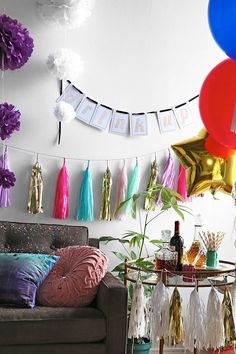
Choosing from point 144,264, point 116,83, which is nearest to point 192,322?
point 144,264

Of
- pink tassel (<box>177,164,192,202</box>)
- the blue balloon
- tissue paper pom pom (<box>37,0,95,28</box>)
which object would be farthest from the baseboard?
the blue balloon

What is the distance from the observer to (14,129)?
129 inches

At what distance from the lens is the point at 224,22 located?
1750 millimetres

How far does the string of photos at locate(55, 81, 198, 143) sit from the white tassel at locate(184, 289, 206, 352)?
1.32m

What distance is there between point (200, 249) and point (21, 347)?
1095 millimetres

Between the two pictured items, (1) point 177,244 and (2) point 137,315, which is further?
(1) point 177,244

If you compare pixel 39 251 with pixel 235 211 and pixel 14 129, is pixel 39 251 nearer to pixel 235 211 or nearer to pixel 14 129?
pixel 14 129

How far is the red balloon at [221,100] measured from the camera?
6.76 ft

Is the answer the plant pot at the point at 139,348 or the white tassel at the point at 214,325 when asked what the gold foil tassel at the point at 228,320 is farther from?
the plant pot at the point at 139,348

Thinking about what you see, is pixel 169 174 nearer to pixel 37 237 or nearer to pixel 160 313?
pixel 37 237

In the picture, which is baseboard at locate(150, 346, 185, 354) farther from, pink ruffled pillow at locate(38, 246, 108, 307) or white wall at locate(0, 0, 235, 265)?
pink ruffled pillow at locate(38, 246, 108, 307)

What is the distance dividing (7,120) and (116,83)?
2.56ft

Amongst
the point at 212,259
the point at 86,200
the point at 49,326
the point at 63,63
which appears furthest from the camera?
the point at 86,200

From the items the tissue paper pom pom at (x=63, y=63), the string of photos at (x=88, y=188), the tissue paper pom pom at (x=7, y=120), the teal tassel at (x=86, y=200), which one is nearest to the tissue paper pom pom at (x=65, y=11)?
the tissue paper pom pom at (x=63, y=63)
